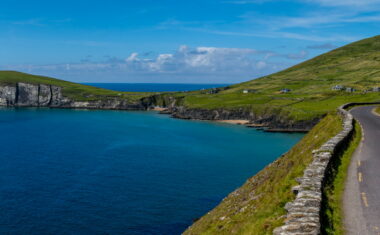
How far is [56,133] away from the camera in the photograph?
125688mm

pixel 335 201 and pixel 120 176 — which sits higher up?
pixel 335 201

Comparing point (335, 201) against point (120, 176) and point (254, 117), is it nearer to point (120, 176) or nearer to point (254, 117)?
point (120, 176)

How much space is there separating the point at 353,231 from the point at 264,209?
5.29 m

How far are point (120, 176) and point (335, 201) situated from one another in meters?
52.2

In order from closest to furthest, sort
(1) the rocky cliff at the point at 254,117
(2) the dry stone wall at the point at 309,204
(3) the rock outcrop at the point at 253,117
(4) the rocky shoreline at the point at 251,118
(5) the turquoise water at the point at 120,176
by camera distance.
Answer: (2) the dry stone wall at the point at 309,204, (5) the turquoise water at the point at 120,176, (4) the rocky shoreline at the point at 251,118, (3) the rock outcrop at the point at 253,117, (1) the rocky cliff at the point at 254,117

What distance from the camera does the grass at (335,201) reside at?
1517 cm

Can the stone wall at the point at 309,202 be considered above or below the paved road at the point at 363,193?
above

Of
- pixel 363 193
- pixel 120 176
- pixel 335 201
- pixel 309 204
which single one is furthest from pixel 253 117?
pixel 309 204

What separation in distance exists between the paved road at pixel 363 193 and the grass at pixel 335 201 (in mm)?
318

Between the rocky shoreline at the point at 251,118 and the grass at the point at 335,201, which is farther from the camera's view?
the rocky shoreline at the point at 251,118

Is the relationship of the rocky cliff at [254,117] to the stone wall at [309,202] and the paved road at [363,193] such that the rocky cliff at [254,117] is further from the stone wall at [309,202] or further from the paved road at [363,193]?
the stone wall at [309,202]

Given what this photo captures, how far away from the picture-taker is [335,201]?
18656mm

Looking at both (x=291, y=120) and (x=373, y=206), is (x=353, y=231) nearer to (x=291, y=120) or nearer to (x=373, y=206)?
(x=373, y=206)

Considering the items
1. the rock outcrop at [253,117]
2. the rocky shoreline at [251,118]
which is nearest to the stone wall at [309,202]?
the rocky shoreline at [251,118]
